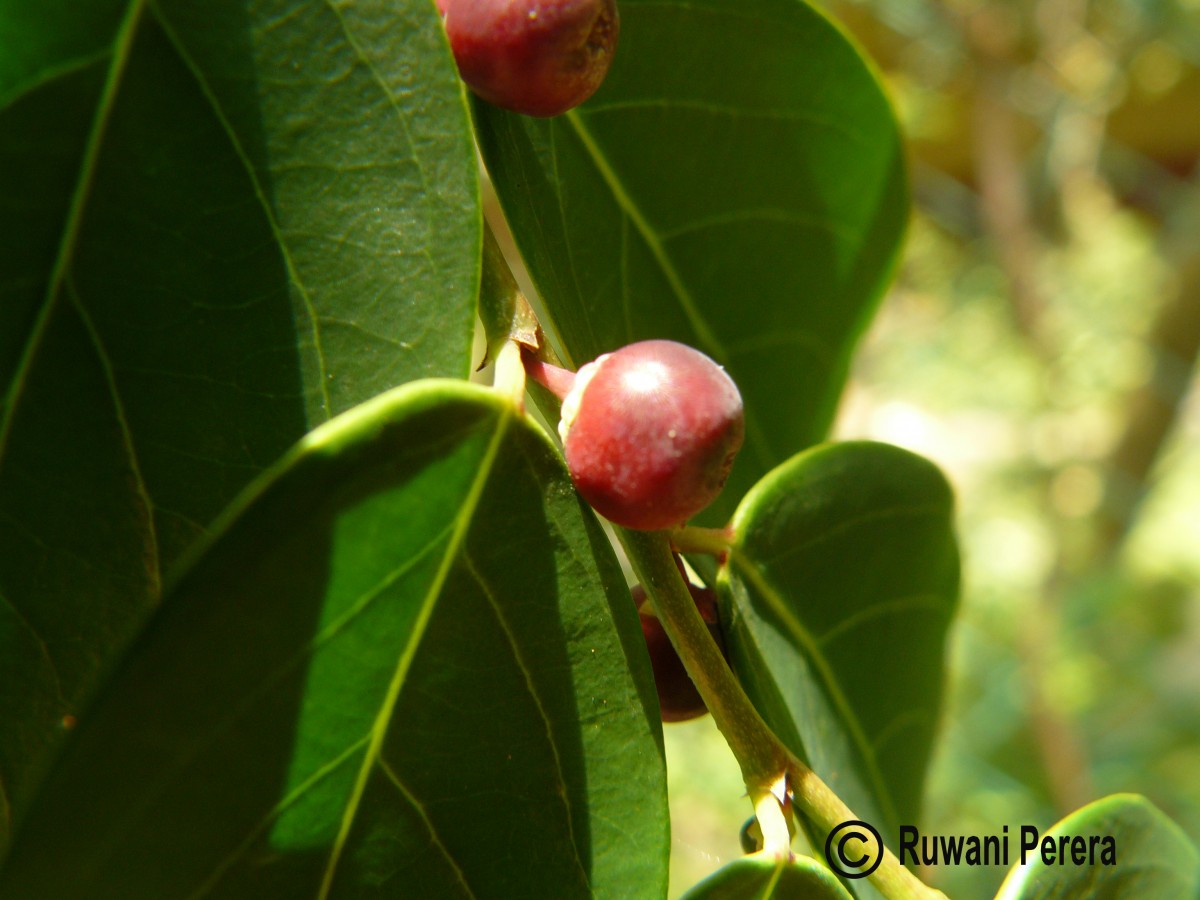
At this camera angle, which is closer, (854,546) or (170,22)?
(170,22)

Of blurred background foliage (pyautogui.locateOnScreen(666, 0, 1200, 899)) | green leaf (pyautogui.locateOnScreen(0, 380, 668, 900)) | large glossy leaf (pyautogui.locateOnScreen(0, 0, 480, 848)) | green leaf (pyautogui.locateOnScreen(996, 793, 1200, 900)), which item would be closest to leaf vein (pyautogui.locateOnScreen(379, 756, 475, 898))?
green leaf (pyautogui.locateOnScreen(0, 380, 668, 900))

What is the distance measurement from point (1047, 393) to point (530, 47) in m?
2.24

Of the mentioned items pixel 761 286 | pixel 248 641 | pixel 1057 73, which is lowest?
pixel 1057 73

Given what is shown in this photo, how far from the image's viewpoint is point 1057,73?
2.66 m

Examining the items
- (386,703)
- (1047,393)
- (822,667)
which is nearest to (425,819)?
(386,703)

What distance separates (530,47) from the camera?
17.7 inches

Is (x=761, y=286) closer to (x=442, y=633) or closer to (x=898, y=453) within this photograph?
(x=898, y=453)

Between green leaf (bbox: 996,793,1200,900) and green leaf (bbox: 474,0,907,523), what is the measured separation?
0.78 feet

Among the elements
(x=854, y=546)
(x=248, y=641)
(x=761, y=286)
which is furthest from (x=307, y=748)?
(x=761, y=286)

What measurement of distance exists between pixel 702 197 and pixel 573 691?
34 cm

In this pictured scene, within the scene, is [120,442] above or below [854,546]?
above

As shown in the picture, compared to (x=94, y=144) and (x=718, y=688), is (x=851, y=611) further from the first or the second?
(x=94, y=144)

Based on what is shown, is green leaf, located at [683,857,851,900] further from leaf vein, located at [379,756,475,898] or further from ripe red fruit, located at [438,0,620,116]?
ripe red fruit, located at [438,0,620,116]

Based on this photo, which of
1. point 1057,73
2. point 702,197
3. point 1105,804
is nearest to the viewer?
point 1105,804
